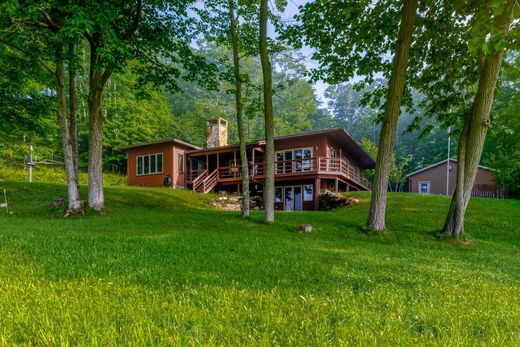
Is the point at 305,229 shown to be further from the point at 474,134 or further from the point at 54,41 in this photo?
the point at 54,41

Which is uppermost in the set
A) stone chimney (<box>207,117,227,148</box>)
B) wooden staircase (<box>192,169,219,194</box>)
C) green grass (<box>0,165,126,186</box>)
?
stone chimney (<box>207,117,227,148</box>)

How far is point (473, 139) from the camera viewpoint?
9234 mm

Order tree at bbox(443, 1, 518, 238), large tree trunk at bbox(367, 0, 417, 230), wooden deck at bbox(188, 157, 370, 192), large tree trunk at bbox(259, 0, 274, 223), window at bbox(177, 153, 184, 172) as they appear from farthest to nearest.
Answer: window at bbox(177, 153, 184, 172)
wooden deck at bbox(188, 157, 370, 192)
large tree trunk at bbox(259, 0, 274, 223)
large tree trunk at bbox(367, 0, 417, 230)
tree at bbox(443, 1, 518, 238)

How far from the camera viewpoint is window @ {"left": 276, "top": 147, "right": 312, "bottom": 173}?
883 inches

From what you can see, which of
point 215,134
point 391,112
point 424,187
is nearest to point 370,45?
point 391,112

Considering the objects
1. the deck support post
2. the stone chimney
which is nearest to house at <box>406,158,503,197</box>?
the deck support post

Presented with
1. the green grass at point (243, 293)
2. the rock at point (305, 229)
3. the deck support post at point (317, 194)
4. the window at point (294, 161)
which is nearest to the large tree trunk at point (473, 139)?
the green grass at point (243, 293)

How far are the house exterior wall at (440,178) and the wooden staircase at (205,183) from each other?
77.3 feet

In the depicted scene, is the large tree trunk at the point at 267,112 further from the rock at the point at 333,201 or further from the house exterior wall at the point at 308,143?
the house exterior wall at the point at 308,143

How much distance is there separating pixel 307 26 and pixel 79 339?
11.1 metres

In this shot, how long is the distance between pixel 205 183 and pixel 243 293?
67.2 feet

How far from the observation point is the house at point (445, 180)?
29656 millimetres

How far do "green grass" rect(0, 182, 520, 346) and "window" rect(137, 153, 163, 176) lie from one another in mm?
17839

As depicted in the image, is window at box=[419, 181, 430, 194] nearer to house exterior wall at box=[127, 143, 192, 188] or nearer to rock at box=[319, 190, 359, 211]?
rock at box=[319, 190, 359, 211]
